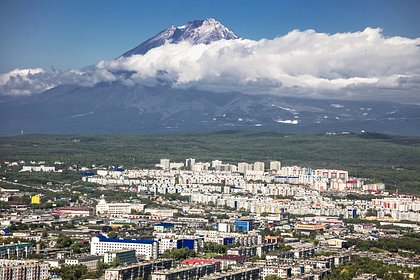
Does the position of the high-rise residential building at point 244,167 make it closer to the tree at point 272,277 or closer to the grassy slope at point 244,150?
the grassy slope at point 244,150

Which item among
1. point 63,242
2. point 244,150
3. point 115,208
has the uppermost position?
point 244,150

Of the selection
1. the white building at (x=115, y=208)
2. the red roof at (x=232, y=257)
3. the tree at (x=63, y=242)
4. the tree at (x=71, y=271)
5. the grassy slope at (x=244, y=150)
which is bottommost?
the tree at (x=71, y=271)

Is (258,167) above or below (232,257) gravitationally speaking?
above

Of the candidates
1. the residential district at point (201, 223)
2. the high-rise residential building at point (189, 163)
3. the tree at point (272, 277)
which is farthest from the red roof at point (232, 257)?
the high-rise residential building at point (189, 163)

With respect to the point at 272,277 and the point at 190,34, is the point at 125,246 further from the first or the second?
the point at 190,34

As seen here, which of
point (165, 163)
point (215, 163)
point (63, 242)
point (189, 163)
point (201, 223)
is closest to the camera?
point (63, 242)

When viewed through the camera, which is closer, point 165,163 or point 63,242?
point 63,242

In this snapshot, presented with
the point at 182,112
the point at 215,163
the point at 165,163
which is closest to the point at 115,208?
the point at 165,163
